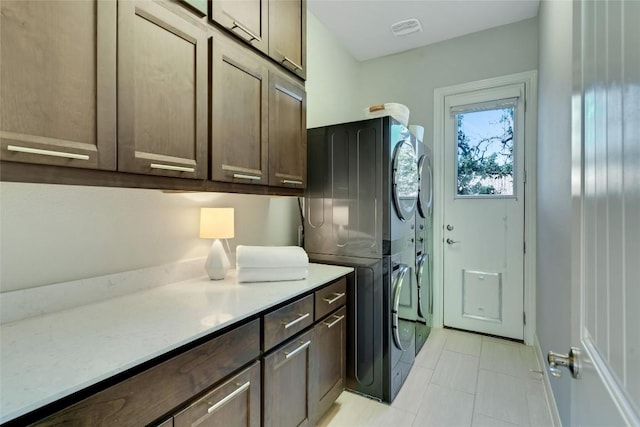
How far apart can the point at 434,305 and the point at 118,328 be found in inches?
115

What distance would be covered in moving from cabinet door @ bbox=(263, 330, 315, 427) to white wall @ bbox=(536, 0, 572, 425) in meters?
1.23

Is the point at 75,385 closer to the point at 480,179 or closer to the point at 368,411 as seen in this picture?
the point at 368,411

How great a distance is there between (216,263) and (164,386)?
0.79m

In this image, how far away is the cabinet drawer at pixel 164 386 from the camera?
72cm

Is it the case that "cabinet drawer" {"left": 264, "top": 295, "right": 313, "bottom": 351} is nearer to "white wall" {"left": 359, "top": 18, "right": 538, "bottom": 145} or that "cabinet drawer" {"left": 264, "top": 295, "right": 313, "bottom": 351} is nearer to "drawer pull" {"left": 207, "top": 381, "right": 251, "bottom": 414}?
"drawer pull" {"left": 207, "top": 381, "right": 251, "bottom": 414}

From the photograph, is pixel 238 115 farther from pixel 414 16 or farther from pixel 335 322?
pixel 414 16

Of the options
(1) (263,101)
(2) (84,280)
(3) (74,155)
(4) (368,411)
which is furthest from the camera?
(4) (368,411)

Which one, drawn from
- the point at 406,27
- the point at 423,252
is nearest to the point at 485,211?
the point at 423,252

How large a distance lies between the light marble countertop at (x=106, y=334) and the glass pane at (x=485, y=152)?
2.29m

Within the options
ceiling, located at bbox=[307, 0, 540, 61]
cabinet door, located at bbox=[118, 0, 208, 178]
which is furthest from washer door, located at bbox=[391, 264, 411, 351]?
ceiling, located at bbox=[307, 0, 540, 61]

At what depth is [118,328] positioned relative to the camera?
0.99 metres

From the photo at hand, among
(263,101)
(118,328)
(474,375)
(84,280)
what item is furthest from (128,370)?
(474,375)

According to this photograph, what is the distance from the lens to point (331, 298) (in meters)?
1.76

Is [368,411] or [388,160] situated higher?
[388,160]
